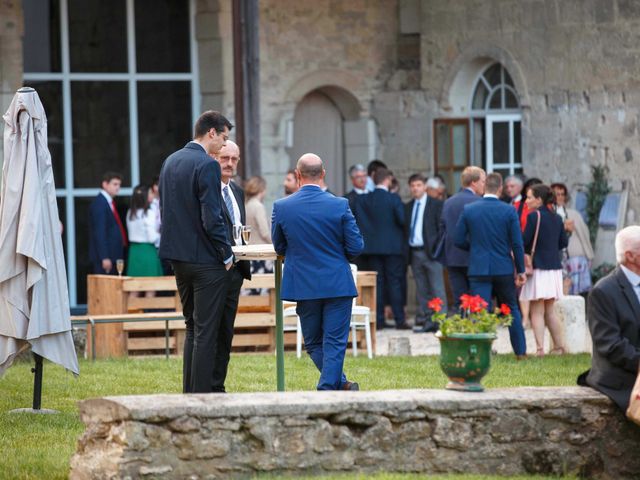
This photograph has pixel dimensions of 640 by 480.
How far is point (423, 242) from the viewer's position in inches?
623

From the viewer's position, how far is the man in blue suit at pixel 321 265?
830 centimetres

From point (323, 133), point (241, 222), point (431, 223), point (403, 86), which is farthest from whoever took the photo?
point (323, 133)

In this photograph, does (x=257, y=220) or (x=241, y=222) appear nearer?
(x=241, y=222)

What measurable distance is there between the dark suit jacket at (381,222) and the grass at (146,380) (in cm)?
347

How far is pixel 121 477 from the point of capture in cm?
653

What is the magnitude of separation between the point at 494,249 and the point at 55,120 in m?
7.14

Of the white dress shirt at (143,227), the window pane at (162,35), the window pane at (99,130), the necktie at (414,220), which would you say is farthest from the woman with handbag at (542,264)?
the window pane at (99,130)

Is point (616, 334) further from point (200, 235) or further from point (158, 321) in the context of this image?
point (158, 321)

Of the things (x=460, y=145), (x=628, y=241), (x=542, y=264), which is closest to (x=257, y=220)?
(x=542, y=264)

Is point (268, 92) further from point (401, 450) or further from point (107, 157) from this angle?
point (401, 450)

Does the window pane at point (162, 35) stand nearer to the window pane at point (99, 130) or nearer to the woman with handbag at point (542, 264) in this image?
the window pane at point (99, 130)

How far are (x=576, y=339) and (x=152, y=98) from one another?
6855mm

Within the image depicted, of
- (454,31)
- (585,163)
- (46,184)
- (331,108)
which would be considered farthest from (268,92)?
(46,184)

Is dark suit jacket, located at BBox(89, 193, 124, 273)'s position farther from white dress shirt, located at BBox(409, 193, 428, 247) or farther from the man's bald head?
the man's bald head
